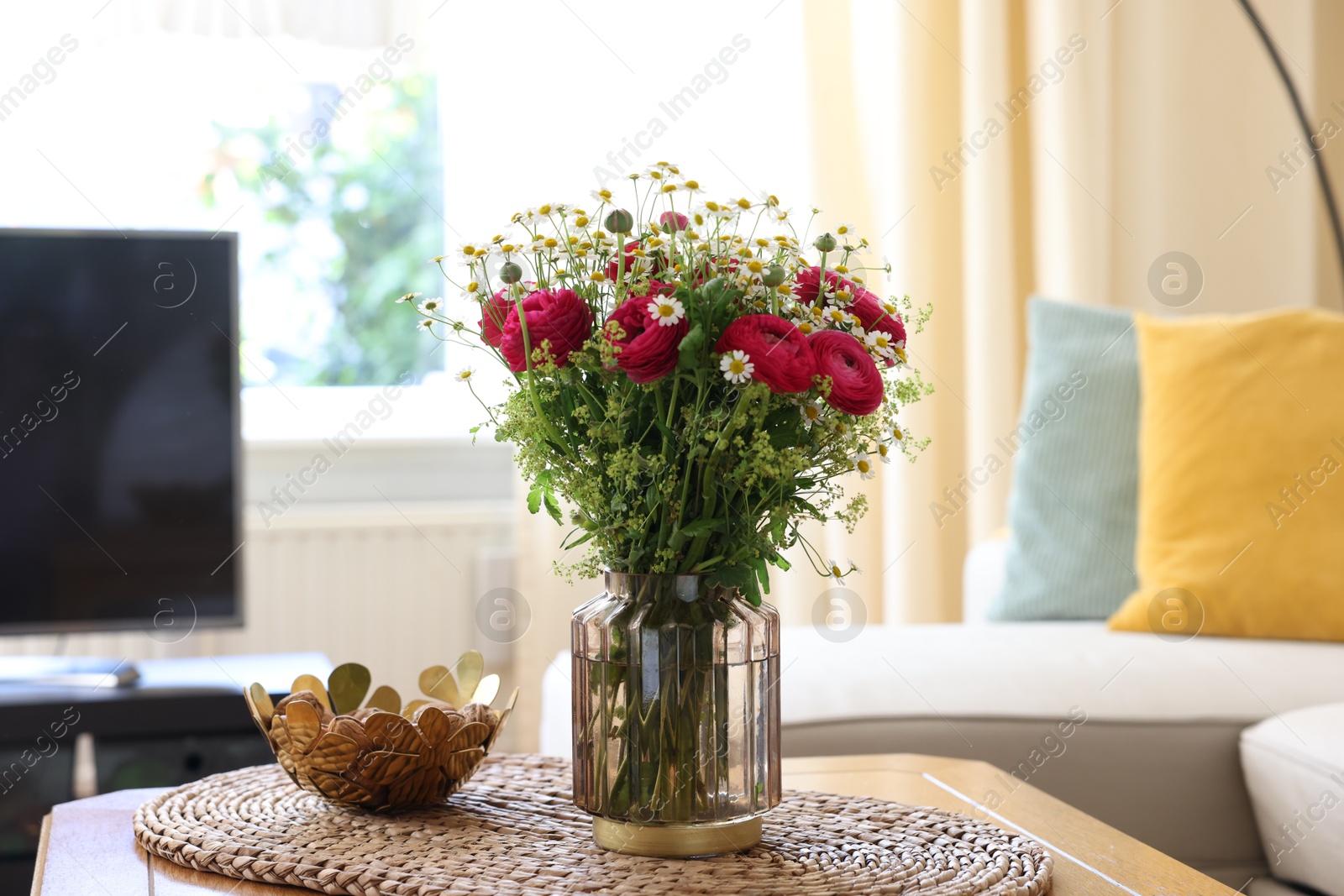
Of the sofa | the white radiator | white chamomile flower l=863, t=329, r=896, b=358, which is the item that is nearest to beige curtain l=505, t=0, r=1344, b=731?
the white radiator

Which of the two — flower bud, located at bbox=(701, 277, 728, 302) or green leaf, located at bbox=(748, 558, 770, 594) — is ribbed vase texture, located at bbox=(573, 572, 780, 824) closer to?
green leaf, located at bbox=(748, 558, 770, 594)

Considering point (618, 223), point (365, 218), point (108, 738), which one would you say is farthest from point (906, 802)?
point (365, 218)

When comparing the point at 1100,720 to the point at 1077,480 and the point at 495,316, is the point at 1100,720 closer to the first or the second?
the point at 1077,480

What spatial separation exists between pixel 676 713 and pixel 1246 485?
125 cm

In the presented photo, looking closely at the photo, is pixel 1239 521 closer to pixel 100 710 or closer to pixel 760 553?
pixel 760 553

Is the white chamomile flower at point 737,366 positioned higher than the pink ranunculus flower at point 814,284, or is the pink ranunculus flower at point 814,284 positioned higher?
the pink ranunculus flower at point 814,284

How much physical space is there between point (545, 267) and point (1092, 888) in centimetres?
57

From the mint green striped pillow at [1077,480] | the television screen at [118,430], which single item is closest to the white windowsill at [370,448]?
the television screen at [118,430]

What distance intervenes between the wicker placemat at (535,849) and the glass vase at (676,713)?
3 centimetres

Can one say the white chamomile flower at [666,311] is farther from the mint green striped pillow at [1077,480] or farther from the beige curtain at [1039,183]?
the beige curtain at [1039,183]

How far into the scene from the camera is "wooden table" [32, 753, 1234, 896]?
801 millimetres

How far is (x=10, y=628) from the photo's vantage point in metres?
1.87

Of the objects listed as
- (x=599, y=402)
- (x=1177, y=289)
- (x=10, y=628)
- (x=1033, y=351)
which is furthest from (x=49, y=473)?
(x=1177, y=289)

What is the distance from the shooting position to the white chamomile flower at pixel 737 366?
744 millimetres
